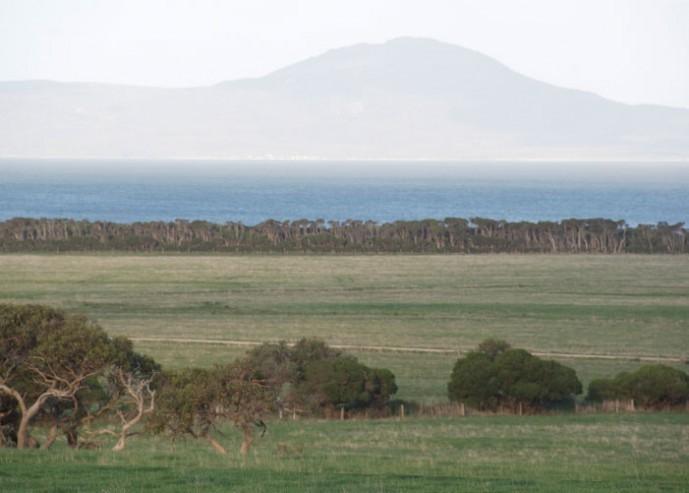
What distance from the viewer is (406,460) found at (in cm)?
2214

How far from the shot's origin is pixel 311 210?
170 m

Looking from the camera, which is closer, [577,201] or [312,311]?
[312,311]

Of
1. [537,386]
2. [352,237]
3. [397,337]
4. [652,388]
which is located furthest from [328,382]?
[352,237]

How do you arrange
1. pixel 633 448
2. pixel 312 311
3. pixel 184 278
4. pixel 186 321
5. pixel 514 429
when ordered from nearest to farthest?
pixel 633 448, pixel 514 429, pixel 186 321, pixel 312 311, pixel 184 278

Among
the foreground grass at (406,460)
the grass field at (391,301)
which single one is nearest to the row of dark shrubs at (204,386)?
the foreground grass at (406,460)

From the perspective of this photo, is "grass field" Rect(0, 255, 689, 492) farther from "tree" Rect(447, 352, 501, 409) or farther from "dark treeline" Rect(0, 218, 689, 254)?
"dark treeline" Rect(0, 218, 689, 254)

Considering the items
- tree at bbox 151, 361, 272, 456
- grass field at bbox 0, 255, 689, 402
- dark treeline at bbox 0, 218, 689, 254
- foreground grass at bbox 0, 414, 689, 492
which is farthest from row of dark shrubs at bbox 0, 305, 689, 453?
dark treeline at bbox 0, 218, 689, 254

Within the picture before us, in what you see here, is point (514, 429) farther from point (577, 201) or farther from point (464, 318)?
point (577, 201)

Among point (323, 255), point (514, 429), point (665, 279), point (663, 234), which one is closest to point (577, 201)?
point (663, 234)

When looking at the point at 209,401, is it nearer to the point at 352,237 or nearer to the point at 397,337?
the point at 397,337

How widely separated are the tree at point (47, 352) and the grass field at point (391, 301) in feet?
46.3

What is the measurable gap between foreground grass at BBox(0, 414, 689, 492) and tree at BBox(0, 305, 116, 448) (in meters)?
1.20

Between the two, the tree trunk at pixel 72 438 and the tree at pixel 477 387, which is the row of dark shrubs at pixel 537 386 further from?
the tree trunk at pixel 72 438

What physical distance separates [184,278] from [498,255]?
28.2 meters
